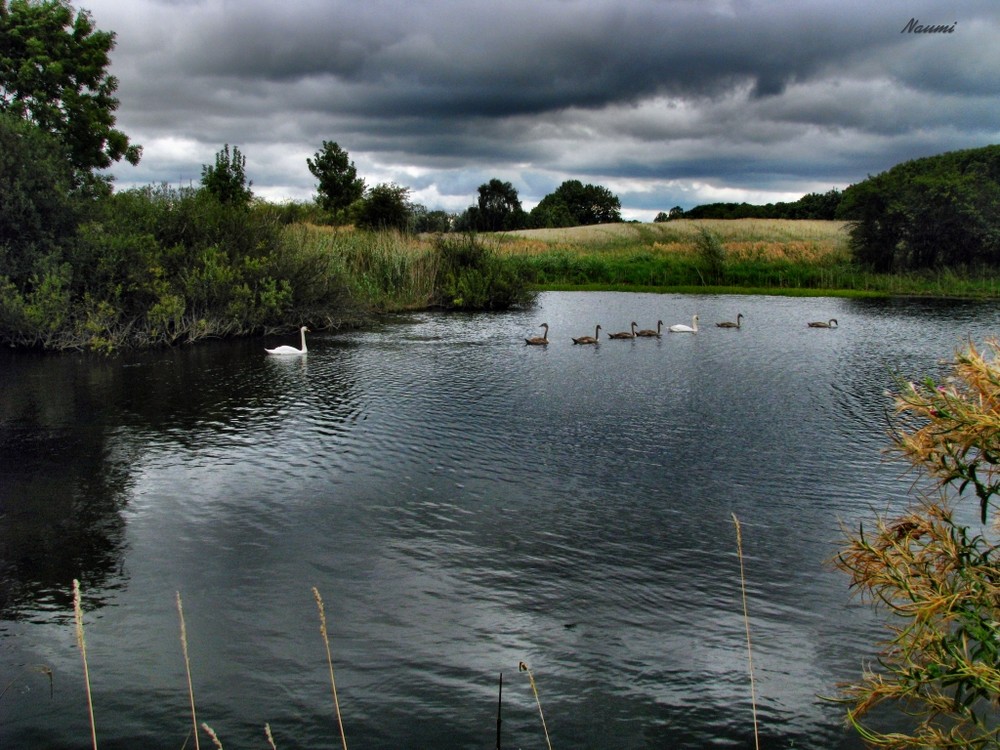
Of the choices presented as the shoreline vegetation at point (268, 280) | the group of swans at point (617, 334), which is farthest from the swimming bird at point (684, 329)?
the shoreline vegetation at point (268, 280)

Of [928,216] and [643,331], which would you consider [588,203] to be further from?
[643,331]

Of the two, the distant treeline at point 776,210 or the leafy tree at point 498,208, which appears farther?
the leafy tree at point 498,208

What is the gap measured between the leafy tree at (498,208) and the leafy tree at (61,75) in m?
63.9

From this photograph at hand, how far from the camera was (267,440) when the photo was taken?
1110cm

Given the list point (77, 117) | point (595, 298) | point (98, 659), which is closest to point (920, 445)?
point (98, 659)

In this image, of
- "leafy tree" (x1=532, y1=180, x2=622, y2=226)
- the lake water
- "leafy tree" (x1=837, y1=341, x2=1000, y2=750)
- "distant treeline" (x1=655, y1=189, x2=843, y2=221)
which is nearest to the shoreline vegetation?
the lake water

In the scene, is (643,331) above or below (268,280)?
below

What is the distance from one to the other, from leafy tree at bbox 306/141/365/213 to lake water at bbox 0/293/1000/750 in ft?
146

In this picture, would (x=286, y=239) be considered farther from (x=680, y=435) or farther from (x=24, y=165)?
(x=680, y=435)

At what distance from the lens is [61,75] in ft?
84.8

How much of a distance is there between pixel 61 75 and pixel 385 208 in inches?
824

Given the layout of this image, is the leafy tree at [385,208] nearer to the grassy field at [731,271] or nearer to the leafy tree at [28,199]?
the grassy field at [731,271]

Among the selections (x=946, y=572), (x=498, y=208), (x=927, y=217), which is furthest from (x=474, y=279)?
(x=498, y=208)

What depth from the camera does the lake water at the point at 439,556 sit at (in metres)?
4.86
